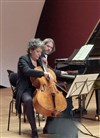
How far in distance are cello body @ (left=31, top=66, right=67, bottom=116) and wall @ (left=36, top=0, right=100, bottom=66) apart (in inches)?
181

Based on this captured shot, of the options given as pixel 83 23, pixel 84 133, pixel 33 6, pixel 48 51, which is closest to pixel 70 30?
pixel 83 23

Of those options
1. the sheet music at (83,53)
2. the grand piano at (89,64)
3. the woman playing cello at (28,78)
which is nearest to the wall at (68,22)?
the grand piano at (89,64)

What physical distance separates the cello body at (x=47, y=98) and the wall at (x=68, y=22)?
15.1 ft

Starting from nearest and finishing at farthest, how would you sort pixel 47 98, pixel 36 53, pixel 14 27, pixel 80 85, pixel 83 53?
pixel 80 85 → pixel 47 98 → pixel 36 53 → pixel 83 53 → pixel 14 27

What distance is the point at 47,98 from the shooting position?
3592mm

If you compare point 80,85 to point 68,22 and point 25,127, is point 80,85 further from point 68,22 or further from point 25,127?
point 68,22

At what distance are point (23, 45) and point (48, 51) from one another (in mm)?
5176

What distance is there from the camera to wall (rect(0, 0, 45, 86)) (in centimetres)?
919

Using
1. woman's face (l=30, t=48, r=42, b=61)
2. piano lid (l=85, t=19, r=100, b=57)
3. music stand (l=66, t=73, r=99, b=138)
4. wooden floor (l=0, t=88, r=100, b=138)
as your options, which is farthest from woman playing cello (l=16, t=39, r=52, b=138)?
piano lid (l=85, t=19, r=100, b=57)

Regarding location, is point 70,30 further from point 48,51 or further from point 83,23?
point 48,51

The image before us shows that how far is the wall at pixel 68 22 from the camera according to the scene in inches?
320

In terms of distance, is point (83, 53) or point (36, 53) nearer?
point (36, 53)

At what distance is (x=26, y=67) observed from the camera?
3.81 m

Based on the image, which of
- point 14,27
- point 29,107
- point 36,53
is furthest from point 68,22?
point 29,107
